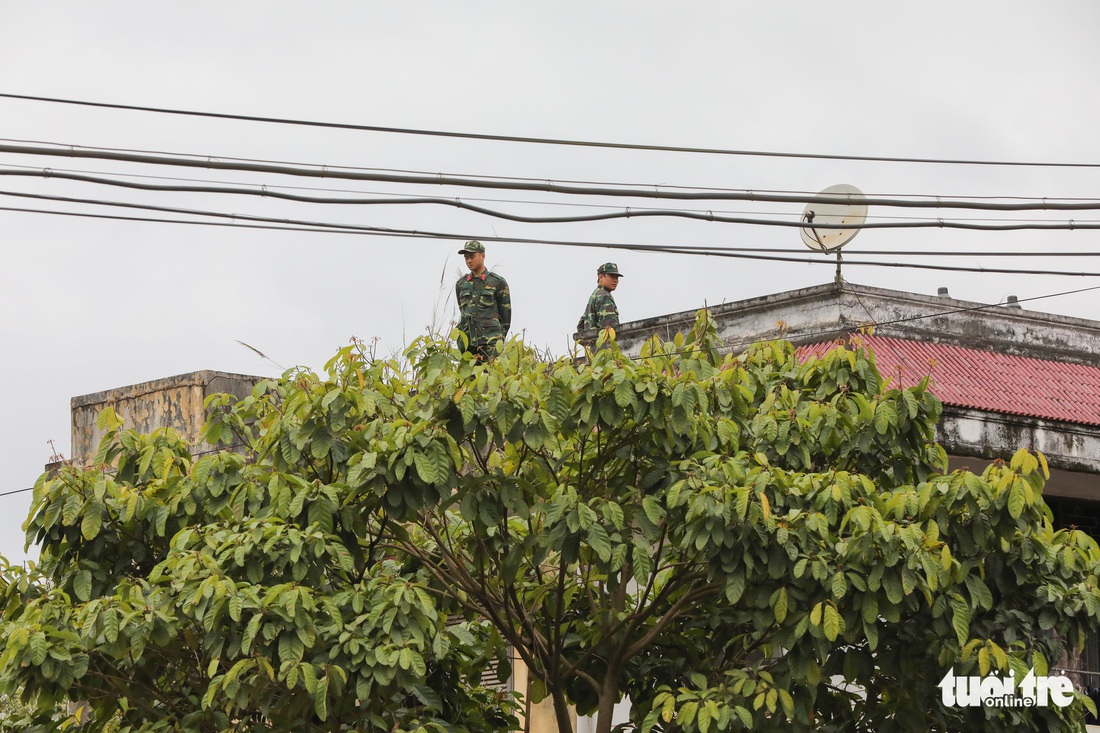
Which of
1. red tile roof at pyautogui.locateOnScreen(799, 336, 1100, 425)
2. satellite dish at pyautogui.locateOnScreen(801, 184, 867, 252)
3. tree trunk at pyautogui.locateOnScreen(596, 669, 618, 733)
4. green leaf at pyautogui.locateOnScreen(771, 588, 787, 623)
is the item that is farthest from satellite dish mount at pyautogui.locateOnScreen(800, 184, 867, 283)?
green leaf at pyautogui.locateOnScreen(771, 588, 787, 623)

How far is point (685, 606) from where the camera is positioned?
34.2 ft

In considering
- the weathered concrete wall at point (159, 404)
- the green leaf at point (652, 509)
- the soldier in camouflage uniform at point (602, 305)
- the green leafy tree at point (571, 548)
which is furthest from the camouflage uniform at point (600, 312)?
the green leaf at point (652, 509)

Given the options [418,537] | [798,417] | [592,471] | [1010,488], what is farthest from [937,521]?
[418,537]

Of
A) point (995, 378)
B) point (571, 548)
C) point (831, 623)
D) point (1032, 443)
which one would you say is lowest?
point (831, 623)

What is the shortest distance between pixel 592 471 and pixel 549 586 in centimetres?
120

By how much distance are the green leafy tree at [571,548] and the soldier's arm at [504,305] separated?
188 inches

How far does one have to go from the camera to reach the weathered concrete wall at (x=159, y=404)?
612 inches

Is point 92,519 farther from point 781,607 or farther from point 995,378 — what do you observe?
point 995,378

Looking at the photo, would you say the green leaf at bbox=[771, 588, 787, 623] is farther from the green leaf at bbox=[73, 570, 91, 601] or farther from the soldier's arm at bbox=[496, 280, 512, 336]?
the soldier's arm at bbox=[496, 280, 512, 336]

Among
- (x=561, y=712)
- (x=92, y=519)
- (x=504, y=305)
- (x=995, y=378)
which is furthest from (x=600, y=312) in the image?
(x=92, y=519)

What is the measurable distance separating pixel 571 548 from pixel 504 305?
6.22 meters

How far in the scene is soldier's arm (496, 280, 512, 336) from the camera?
49.9 ft

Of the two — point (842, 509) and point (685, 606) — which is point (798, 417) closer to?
point (842, 509)

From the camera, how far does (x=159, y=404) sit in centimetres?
1596
